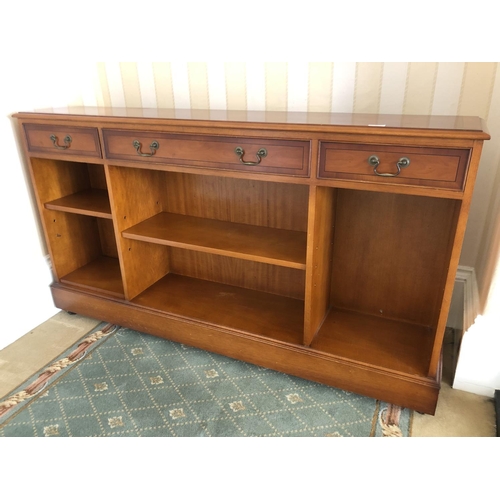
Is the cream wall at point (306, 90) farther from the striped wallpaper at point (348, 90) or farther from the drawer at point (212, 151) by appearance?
the drawer at point (212, 151)

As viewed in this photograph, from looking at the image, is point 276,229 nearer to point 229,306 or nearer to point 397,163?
point 229,306

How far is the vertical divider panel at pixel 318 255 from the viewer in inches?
51.1

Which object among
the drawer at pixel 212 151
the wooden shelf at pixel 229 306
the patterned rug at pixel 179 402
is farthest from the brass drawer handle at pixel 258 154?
the patterned rug at pixel 179 402

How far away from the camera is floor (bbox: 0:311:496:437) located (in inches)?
52.2

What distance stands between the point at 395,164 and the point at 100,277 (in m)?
1.47

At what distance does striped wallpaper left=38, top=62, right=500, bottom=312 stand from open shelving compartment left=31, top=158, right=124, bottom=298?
0.35 meters

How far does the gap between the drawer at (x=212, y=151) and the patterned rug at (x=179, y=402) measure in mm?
790

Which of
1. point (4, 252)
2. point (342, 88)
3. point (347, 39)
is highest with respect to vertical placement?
point (347, 39)

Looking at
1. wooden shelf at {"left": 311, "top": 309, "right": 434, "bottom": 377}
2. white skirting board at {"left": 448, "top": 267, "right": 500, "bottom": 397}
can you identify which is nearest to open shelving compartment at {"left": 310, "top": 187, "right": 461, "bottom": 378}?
wooden shelf at {"left": 311, "top": 309, "right": 434, "bottom": 377}

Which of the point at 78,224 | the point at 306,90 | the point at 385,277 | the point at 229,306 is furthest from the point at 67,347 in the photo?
the point at 306,90

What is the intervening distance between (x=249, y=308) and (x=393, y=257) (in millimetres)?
617

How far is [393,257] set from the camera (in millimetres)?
1551
